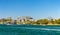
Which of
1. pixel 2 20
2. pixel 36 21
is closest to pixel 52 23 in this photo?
pixel 36 21

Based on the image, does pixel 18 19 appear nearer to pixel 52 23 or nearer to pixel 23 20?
pixel 23 20

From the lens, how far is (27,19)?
124875mm

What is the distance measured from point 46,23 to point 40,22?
475 centimetres

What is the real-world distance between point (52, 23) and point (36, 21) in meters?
9.73

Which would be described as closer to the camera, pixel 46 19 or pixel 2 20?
pixel 46 19

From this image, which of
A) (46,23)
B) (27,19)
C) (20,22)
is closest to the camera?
(46,23)

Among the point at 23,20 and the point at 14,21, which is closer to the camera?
the point at 14,21

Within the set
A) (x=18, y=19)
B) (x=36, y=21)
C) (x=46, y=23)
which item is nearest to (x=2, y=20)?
(x=18, y=19)

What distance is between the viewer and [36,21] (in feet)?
363

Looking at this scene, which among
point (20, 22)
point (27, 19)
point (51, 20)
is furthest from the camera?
point (27, 19)

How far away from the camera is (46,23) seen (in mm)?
102938

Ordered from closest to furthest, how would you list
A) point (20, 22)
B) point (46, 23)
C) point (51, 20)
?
point (46, 23), point (51, 20), point (20, 22)

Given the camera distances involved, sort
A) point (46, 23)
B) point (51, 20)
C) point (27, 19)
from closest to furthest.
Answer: point (46, 23) → point (51, 20) → point (27, 19)

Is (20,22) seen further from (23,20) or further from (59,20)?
(59,20)
